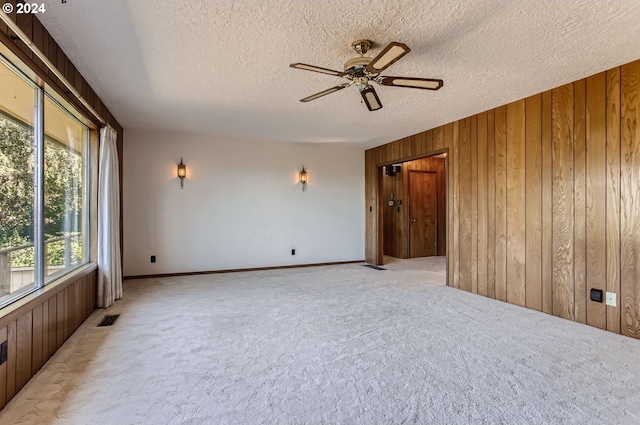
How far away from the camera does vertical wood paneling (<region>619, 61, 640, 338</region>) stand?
2885mm

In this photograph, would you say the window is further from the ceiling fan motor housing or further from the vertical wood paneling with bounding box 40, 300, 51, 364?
the ceiling fan motor housing

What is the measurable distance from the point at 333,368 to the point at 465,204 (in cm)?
341

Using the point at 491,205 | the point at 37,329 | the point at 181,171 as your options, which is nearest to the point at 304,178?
the point at 181,171

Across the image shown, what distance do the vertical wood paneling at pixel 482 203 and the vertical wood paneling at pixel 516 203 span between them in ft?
1.14

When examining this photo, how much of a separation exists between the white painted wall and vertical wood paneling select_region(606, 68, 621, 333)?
4479 millimetres

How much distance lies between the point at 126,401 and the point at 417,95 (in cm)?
384

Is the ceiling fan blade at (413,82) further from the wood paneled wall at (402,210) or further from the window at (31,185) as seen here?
the wood paneled wall at (402,210)

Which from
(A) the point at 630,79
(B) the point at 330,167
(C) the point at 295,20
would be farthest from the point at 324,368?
(B) the point at 330,167

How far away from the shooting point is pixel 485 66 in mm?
2949

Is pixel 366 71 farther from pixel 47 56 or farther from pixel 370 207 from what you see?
pixel 370 207

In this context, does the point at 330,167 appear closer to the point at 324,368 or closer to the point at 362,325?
the point at 362,325

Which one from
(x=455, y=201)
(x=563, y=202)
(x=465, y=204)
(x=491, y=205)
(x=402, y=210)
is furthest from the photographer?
(x=402, y=210)

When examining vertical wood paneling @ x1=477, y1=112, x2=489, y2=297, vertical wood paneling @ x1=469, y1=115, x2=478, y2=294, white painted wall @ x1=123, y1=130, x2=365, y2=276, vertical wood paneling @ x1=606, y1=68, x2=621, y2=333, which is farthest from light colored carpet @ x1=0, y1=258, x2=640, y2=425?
white painted wall @ x1=123, y1=130, x2=365, y2=276

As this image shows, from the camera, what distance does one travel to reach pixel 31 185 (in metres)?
2.40
